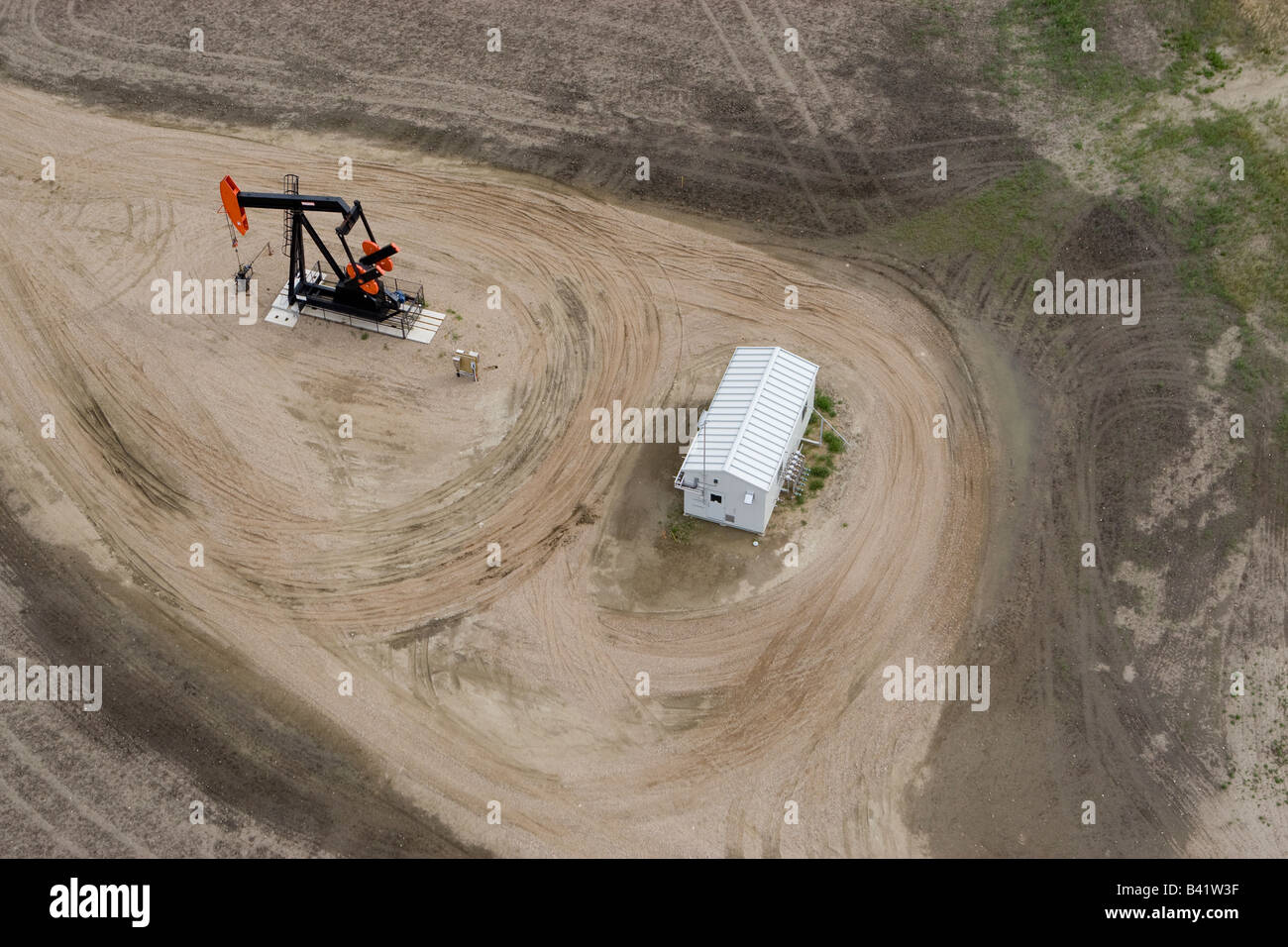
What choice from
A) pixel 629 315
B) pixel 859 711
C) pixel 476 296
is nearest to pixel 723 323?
pixel 629 315

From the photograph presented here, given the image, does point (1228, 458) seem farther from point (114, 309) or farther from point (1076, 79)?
point (114, 309)

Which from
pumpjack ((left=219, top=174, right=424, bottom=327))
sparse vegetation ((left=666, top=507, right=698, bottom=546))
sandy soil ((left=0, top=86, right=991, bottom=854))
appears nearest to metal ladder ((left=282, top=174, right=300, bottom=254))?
pumpjack ((left=219, top=174, right=424, bottom=327))

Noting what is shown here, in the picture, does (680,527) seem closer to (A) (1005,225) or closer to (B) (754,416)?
(B) (754,416)

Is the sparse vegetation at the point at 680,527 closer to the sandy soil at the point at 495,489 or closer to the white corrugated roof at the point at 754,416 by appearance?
the sandy soil at the point at 495,489

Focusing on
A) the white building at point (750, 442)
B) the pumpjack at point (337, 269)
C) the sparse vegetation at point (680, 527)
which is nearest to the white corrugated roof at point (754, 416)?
the white building at point (750, 442)

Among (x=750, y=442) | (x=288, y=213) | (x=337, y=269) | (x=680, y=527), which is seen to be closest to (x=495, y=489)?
(x=680, y=527)

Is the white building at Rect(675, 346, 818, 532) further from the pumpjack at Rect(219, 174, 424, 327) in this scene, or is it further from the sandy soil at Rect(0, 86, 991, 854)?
the pumpjack at Rect(219, 174, 424, 327)
